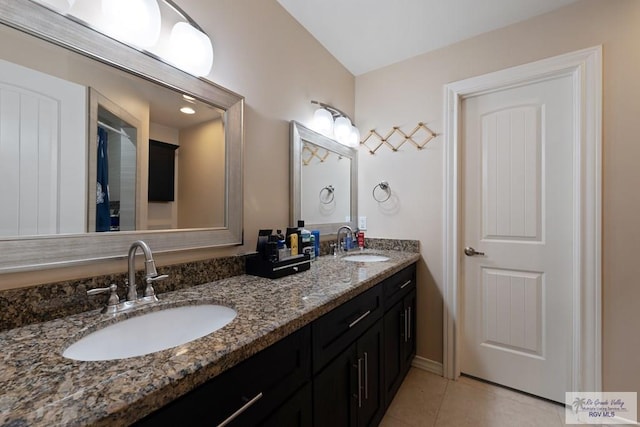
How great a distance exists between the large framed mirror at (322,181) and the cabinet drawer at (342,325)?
2.32 feet

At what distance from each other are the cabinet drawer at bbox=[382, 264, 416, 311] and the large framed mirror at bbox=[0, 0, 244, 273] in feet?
3.20

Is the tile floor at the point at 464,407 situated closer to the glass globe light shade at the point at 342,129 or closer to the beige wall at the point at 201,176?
the beige wall at the point at 201,176

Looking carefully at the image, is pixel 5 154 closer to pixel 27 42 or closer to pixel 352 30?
pixel 27 42

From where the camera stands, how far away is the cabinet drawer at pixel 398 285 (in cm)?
157

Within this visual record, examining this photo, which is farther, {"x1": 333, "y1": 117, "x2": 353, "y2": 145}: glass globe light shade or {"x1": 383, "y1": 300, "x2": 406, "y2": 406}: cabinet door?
{"x1": 333, "y1": 117, "x2": 353, "y2": 145}: glass globe light shade

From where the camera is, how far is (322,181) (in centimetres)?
206

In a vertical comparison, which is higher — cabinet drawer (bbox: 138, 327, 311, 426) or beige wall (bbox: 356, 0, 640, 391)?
beige wall (bbox: 356, 0, 640, 391)

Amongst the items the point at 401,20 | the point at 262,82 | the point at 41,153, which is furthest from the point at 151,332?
the point at 401,20

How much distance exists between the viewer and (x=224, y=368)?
24.1 inches

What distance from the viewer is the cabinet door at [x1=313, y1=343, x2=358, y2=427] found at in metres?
0.96

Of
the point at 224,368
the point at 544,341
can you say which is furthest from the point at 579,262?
the point at 224,368

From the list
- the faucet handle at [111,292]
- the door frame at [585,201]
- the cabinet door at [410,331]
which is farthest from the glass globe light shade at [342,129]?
the faucet handle at [111,292]

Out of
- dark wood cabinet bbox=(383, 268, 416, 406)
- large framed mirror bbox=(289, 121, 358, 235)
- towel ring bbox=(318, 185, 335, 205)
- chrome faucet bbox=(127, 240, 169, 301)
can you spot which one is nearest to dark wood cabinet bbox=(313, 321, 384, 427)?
dark wood cabinet bbox=(383, 268, 416, 406)

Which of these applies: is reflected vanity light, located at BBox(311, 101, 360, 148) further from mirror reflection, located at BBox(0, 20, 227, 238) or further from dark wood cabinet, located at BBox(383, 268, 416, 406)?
dark wood cabinet, located at BBox(383, 268, 416, 406)
